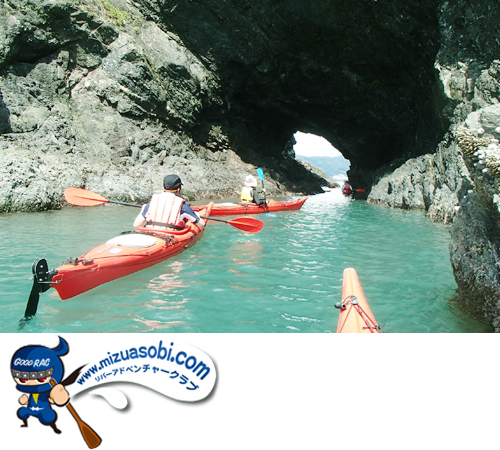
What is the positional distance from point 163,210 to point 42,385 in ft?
14.5

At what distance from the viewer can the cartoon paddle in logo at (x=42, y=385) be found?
54.1 inches

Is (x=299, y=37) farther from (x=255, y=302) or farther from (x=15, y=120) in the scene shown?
(x=255, y=302)

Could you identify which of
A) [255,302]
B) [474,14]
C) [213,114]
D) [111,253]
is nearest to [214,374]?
[255,302]

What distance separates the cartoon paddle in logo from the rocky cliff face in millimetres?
10127

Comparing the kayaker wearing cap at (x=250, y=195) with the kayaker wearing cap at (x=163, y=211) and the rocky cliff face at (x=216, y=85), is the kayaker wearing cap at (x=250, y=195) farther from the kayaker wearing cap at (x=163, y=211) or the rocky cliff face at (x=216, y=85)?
the kayaker wearing cap at (x=163, y=211)

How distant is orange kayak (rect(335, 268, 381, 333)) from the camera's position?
8.35 feet

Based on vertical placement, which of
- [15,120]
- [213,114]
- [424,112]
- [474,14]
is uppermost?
[474,14]

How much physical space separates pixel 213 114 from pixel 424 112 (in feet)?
31.7

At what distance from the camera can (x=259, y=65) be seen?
1705 cm

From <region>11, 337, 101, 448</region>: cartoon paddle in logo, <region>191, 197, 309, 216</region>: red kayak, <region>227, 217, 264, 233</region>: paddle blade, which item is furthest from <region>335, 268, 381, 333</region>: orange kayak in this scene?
<region>191, 197, 309, 216</region>: red kayak

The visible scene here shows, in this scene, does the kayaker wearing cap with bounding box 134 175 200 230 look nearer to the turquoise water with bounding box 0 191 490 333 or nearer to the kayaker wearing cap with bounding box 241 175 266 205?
the turquoise water with bounding box 0 191 490 333

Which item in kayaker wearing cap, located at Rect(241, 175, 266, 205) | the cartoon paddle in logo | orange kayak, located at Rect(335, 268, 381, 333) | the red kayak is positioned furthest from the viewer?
kayaker wearing cap, located at Rect(241, 175, 266, 205)

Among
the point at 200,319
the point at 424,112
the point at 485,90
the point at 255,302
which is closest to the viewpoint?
the point at 200,319

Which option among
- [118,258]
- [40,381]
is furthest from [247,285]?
[40,381]
